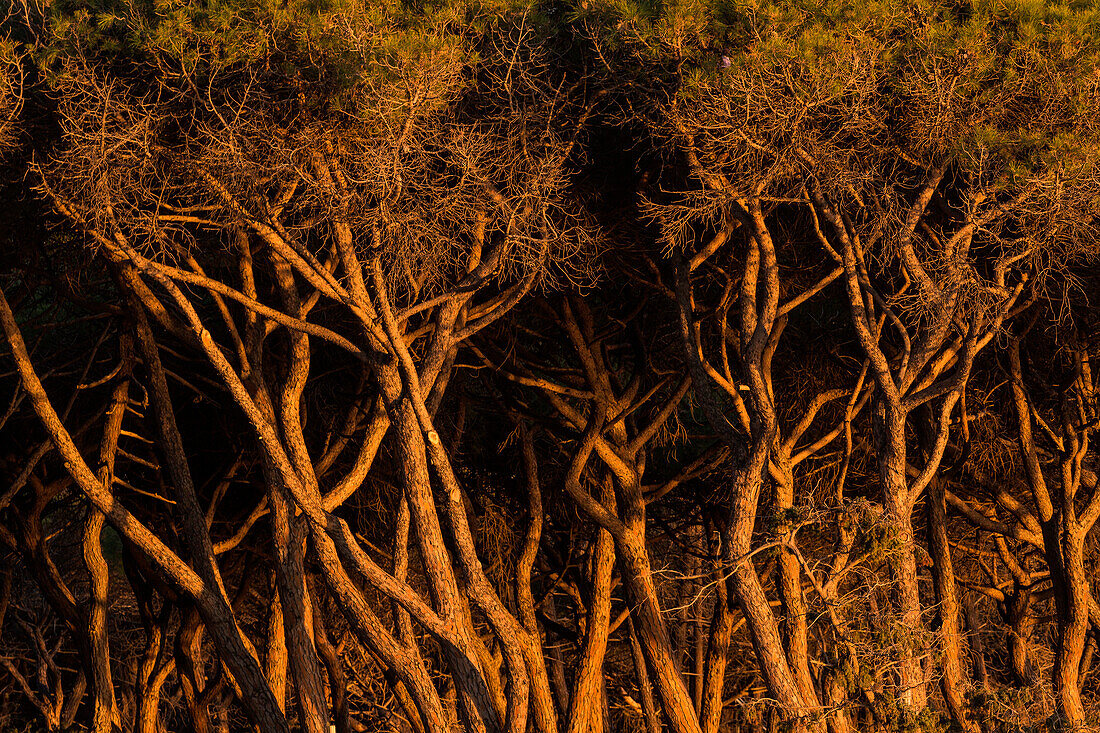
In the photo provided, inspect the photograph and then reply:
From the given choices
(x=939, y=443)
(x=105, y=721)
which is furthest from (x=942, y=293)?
(x=105, y=721)

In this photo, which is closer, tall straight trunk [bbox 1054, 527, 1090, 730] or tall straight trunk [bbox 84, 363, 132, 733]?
tall straight trunk [bbox 1054, 527, 1090, 730]

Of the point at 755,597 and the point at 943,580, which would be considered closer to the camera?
the point at 755,597

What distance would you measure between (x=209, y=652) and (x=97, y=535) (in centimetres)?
941

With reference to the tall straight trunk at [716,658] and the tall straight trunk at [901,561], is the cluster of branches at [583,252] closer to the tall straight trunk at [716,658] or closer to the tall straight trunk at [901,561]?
the tall straight trunk at [901,561]

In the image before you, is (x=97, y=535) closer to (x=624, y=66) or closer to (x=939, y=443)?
(x=624, y=66)

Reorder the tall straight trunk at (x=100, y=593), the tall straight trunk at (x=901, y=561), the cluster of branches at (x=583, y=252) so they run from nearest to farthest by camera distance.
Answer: the tall straight trunk at (x=901, y=561) < the cluster of branches at (x=583, y=252) < the tall straight trunk at (x=100, y=593)

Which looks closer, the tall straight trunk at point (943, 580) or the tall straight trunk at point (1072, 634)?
the tall straight trunk at point (943, 580)

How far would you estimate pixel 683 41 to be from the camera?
8555mm

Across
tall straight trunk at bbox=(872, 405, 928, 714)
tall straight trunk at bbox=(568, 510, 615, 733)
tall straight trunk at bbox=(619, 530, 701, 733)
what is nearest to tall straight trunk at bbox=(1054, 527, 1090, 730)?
tall straight trunk at bbox=(872, 405, 928, 714)

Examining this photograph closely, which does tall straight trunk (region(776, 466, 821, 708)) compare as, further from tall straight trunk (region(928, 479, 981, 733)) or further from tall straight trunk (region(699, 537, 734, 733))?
→ tall straight trunk (region(699, 537, 734, 733))

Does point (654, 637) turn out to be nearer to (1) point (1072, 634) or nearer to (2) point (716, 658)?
(2) point (716, 658)

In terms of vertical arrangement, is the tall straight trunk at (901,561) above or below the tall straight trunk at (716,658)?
above

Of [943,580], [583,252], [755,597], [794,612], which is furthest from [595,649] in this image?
[583,252]

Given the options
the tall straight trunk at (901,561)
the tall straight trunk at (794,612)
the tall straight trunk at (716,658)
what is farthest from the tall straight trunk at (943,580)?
the tall straight trunk at (716,658)
